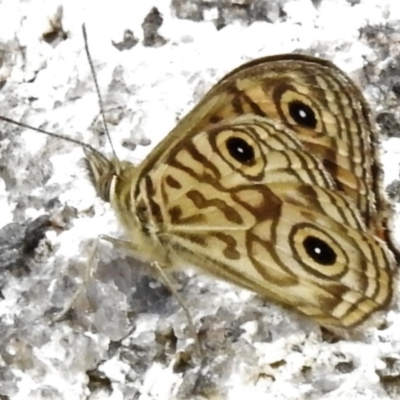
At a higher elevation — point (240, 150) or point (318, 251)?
point (240, 150)

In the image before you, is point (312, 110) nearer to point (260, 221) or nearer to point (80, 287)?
point (260, 221)

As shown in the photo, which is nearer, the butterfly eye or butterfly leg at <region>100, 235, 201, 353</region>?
the butterfly eye

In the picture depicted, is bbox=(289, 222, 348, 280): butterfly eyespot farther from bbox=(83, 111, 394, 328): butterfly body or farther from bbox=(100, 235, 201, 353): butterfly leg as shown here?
bbox=(100, 235, 201, 353): butterfly leg

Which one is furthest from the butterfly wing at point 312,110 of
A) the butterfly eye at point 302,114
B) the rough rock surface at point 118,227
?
the rough rock surface at point 118,227

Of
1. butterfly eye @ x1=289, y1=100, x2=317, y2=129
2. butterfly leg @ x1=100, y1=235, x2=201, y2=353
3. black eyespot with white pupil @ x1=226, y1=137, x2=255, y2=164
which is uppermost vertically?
butterfly eye @ x1=289, y1=100, x2=317, y2=129

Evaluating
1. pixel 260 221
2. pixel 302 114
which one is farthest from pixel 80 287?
pixel 302 114

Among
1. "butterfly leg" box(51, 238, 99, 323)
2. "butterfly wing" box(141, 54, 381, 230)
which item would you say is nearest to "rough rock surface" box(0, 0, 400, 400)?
"butterfly leg" box(51, 238, 99, 323)

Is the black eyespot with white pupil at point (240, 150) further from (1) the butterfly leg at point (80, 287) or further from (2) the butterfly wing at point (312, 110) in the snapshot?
(1) the butterfly leg at point (80, 287)
